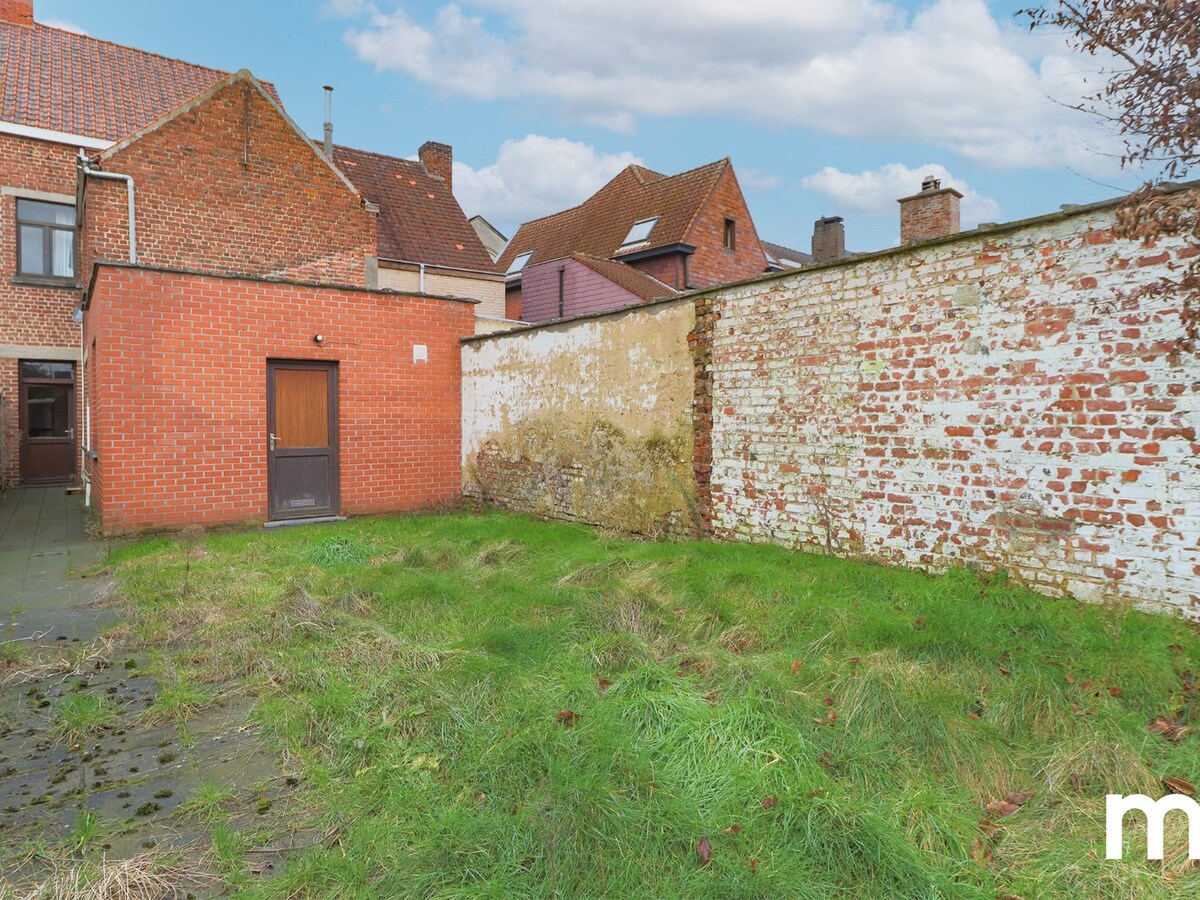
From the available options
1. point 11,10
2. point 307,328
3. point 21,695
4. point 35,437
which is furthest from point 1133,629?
point 11,10

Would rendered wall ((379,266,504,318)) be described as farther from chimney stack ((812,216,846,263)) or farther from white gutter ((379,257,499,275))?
chimney stack ((812,216,846,263))

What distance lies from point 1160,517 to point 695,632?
2.94 metres

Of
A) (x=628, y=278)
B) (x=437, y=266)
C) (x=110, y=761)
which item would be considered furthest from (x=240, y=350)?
(x=628, y=278)

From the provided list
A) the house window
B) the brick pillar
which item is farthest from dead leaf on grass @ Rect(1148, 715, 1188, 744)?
the house window

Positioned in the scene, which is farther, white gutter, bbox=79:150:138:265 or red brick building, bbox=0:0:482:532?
white gutter, bbox=79:150:138:265

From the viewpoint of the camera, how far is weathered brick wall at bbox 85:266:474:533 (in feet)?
28.2

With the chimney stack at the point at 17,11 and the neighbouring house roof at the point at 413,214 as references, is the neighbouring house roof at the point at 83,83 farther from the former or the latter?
the neighbouring house roof at the point at 413,214

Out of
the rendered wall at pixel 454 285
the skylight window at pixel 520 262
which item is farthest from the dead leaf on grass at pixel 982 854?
the skylight window at pixel 520 262

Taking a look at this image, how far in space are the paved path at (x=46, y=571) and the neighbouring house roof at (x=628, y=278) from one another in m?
13.1

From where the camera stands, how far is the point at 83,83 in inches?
613

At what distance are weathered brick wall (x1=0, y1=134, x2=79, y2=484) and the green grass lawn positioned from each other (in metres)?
13.0

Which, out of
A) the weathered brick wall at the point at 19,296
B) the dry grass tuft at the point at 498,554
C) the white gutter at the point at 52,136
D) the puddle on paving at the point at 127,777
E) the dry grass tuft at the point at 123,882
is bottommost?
the puddle on paving at the point at 127,777

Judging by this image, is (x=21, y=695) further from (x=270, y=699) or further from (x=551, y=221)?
(x=551, y=221)

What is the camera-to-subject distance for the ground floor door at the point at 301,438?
32.0ft
